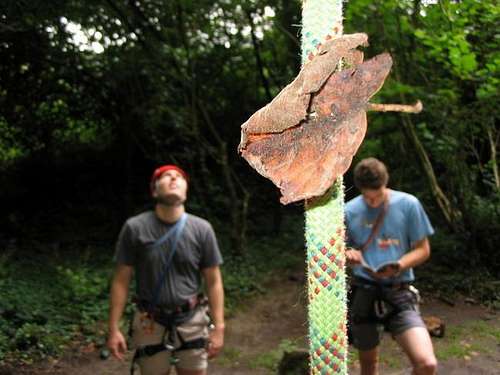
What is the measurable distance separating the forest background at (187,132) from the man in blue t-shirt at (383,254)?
1.55 metres

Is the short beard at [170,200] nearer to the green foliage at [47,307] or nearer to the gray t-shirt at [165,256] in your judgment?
the gray t-shirt at [165,256]

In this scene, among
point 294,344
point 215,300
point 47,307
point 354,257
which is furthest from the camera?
point 47,307

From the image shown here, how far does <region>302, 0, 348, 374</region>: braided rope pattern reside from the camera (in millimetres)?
824

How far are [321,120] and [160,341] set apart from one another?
9.44 ft

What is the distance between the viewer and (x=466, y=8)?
4816 mm

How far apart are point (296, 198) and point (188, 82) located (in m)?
9.32

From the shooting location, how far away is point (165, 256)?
11.1 feet

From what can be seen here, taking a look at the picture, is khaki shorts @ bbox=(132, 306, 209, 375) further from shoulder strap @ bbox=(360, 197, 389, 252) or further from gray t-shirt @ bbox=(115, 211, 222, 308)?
shoulder strap @ bbox=(360, 197, 389, 252)

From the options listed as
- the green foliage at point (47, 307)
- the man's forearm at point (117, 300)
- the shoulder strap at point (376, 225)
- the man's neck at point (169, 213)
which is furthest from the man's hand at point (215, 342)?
the green foliage at point (47, 307)

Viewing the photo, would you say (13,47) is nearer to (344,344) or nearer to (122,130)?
(122,130)

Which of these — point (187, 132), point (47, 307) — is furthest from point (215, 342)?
point (187, 132)

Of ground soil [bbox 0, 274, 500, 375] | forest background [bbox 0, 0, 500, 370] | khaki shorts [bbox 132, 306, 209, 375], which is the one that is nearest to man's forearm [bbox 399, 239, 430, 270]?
ground soil [bbox 0, 274, 500, 375]

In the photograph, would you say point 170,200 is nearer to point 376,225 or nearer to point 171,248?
point 171,248

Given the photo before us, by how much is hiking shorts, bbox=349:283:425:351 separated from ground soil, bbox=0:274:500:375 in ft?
2.46
